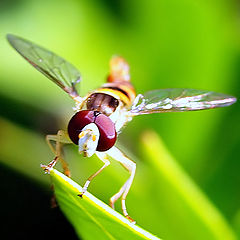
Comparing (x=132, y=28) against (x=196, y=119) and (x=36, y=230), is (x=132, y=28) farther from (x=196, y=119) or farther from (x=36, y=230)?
(x=36, y=230)

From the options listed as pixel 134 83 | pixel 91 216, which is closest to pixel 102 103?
pixel 91 216

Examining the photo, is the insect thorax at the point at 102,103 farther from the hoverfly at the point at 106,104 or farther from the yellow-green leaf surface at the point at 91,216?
the yellow-green leaf surface at the point at 91,216

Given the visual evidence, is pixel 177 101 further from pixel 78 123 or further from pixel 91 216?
pixel 91 216

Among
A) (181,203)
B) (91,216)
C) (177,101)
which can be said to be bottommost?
(91,216)

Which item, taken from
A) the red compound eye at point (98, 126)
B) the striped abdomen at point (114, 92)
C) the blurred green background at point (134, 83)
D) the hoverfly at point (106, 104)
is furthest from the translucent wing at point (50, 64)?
the red compound eye at point (98, 126)

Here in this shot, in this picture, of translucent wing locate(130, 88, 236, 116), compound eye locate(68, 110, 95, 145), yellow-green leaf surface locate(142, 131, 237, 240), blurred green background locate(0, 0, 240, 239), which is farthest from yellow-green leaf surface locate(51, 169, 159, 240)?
translucent wing locate(130, 88, 236, 116)
